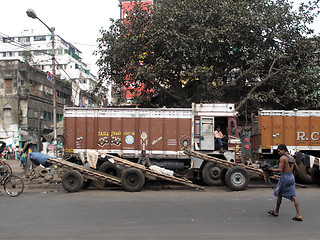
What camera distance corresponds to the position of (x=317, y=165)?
1115 cm

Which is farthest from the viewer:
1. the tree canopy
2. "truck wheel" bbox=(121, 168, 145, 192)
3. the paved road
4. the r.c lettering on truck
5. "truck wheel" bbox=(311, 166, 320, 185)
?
the tree canopy

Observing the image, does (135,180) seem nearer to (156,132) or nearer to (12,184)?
(156,132)

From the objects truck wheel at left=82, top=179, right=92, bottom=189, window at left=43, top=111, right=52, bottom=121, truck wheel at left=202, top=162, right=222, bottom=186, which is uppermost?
window at left=43, top=111, right=52, bottom=121

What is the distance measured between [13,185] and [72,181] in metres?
1.82

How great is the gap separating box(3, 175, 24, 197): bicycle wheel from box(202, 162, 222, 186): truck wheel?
6.45 m

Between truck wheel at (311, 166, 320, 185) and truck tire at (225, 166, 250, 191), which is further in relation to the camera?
truck wheel at (311, 166, 320, 185)

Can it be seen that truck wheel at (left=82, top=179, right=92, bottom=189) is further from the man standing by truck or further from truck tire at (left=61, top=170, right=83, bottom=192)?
the man standing by truck

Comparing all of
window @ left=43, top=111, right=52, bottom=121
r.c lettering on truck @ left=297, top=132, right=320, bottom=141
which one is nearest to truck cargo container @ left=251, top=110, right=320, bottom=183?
r.c lettering on truck @ left=297, top=132, right=320, bottom=141

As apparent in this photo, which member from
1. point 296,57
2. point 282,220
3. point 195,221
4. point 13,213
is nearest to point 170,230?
point 195,221

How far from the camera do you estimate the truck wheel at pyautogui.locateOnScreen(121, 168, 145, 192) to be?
10.3 metres

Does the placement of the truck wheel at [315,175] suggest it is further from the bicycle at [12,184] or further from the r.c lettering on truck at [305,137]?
the bicycle at [12,184]

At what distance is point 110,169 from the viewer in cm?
1171

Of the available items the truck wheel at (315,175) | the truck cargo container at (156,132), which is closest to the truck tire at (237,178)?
the truck cargo container at (156,132)

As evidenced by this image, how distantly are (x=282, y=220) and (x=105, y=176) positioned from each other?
604cm
